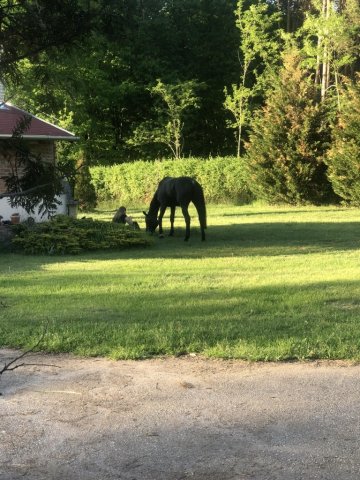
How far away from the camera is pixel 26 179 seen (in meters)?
3.55

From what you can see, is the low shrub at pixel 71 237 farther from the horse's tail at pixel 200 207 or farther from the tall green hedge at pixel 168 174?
the tall green hedge at pixel 168 174

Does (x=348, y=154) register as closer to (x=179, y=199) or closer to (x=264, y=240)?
(x=264, y=240)

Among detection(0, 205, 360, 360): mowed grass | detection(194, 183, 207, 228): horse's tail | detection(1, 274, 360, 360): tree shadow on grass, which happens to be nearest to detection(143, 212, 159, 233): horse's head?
detection(194, 183, 207, 228): horse's tail

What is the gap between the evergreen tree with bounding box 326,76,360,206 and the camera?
27398 mm

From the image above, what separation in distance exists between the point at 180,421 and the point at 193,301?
13.6ft

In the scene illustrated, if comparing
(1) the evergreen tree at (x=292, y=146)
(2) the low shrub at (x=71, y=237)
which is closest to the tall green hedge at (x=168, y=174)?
(1) the evergreen tree at (x=292, y=146)

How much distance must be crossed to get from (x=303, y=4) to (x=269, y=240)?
3630cm

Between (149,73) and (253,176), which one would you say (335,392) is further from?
(149,73)

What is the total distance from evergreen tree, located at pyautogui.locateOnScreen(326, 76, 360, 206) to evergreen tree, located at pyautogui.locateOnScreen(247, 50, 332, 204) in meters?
1.12

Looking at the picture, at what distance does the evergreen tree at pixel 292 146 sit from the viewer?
29.2 m

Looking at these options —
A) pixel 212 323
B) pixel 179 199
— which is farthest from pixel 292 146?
pixel 212 323

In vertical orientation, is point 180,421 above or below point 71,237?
below

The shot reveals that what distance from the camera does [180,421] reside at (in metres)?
4.27

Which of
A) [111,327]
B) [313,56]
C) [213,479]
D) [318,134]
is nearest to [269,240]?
[111,327]
